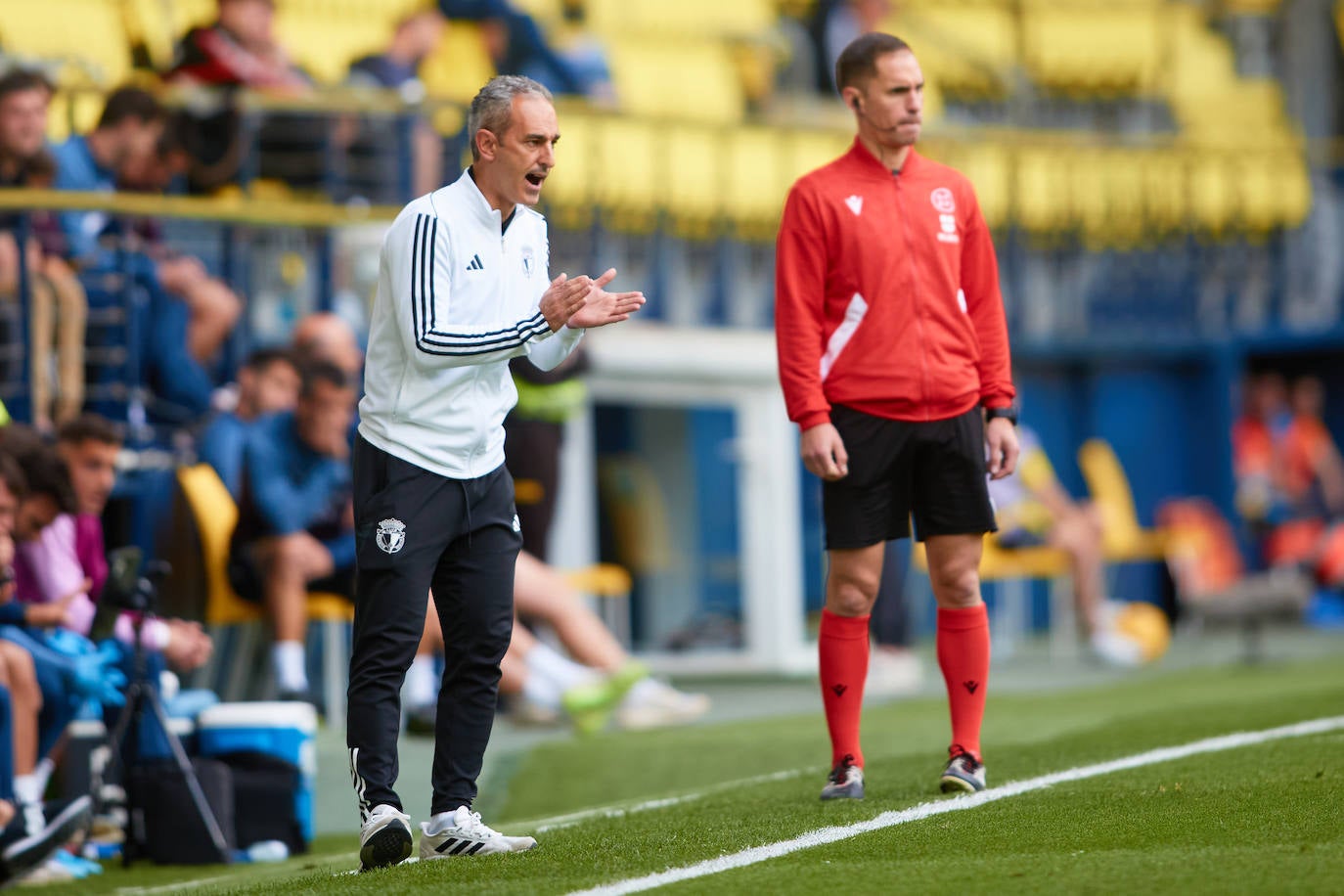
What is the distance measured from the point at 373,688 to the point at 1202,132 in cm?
1489

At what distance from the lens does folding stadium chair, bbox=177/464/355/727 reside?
8.52 meters

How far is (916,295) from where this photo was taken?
17.2ft

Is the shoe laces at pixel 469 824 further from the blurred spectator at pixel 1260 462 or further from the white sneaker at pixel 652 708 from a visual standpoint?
the blurred spectator at pixel 1260 462

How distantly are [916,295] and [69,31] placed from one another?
8031 millimetres

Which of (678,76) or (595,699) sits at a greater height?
(678,76)

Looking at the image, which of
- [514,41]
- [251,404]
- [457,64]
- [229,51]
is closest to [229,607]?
[251,404]

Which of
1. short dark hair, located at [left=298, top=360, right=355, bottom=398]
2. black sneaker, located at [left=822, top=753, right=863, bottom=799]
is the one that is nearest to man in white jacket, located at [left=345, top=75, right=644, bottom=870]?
black sneaker, located at [left=822, top=753, right=863, bottom=799]

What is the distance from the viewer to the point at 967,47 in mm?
17688

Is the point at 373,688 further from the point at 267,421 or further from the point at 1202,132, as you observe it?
the point at 1202,132

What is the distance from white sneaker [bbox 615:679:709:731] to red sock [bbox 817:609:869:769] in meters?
3.66

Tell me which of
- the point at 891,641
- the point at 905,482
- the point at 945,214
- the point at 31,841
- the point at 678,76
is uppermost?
the point at 678,76

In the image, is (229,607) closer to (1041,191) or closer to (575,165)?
(575,165)

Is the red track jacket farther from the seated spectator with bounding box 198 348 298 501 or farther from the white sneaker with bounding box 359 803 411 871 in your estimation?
the seated spectator with bounding box 198 348 298 501

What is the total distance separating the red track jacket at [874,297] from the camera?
521cm
